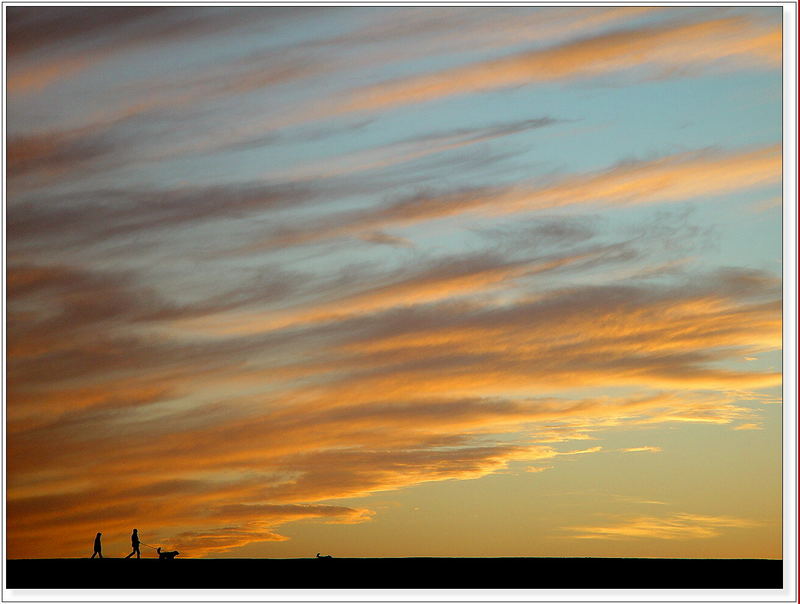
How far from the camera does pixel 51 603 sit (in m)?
13.7

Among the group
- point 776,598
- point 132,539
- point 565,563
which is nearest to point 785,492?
point 776,598

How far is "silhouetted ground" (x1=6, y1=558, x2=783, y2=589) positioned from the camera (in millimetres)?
21875

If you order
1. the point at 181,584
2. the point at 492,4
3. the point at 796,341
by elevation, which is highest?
the point at 492,4

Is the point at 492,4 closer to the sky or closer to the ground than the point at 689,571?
closer to the sky

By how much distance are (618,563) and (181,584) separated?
1068cm

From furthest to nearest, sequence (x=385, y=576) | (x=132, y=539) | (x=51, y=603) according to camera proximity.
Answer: (x=132, y=539) → (x=385, y=576) → (x=51, y=603)

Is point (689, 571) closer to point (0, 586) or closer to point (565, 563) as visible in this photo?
point (565, 563)

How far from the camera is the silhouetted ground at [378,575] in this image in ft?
71.8

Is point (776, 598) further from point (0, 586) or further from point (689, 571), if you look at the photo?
point (689, 571)

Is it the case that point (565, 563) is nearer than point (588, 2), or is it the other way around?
point (588, 2)

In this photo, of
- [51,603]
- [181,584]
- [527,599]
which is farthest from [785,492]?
[181,584]

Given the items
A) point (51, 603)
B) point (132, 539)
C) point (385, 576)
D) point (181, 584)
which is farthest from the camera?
point (132, 539)

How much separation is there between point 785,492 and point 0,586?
8.30 meters

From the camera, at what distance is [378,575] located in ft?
79.9
